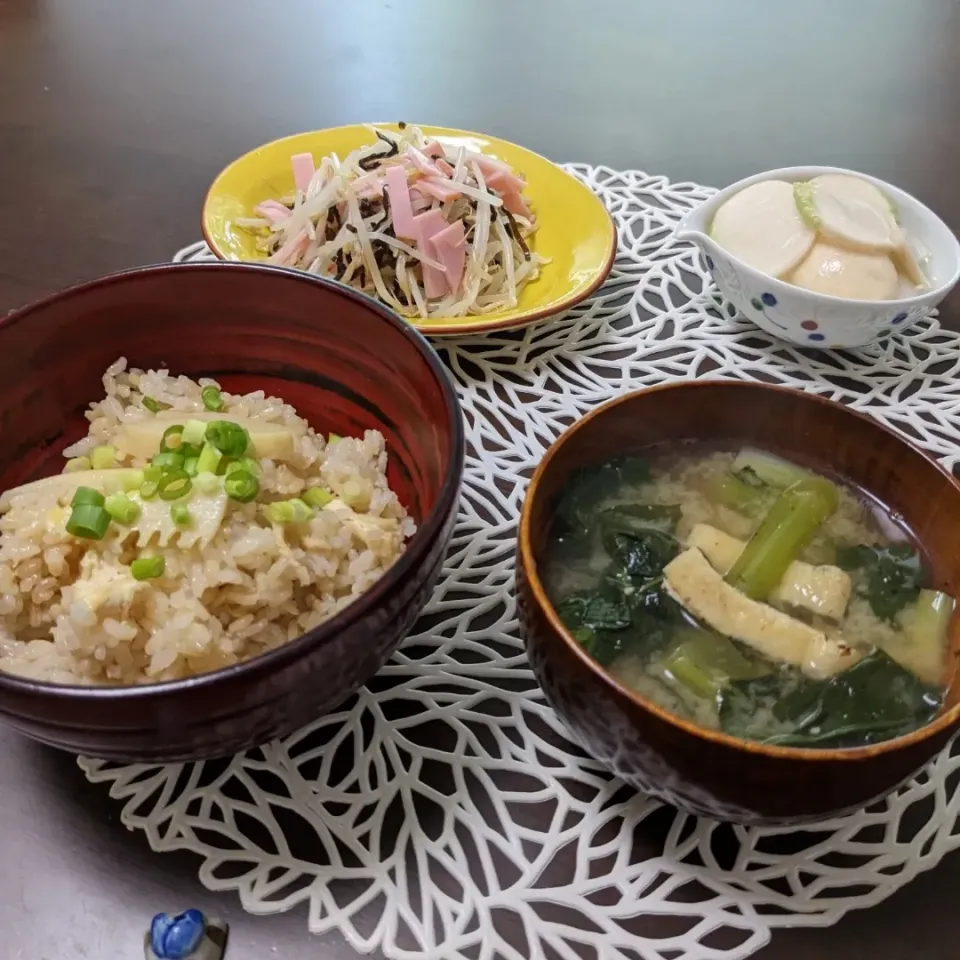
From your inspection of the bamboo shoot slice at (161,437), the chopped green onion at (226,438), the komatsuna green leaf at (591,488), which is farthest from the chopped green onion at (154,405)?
the komatsuna green leaf at (591,488)

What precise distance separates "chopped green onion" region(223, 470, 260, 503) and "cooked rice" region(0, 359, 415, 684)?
0.05 feet

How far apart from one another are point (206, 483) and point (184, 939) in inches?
18.8

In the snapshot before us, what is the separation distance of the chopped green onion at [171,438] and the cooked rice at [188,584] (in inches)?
2.0

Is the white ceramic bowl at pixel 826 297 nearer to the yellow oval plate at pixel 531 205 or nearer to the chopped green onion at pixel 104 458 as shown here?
the yellow oval plate at pixel 531 205

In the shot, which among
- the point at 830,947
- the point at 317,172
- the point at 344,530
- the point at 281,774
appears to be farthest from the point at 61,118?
the point at 830,947

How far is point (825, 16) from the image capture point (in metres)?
2.96

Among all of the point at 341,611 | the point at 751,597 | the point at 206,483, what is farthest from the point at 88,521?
the point at 751,597

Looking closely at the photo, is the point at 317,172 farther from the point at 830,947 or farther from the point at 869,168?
the point at 830,947

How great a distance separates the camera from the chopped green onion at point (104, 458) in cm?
115

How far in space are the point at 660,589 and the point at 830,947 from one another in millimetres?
397

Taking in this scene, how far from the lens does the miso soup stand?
96cm

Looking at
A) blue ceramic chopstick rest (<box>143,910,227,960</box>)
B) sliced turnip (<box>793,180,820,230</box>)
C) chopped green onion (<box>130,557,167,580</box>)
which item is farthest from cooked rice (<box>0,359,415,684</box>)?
sliced turnip (<box>793,180,820,230</box>)

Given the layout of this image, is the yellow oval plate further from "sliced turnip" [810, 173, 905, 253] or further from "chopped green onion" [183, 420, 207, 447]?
"chopped green onion" [183, 420, 207, 447]

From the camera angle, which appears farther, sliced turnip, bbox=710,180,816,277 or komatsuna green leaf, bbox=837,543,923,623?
sliced turnip, bbox=710,180,816,277
